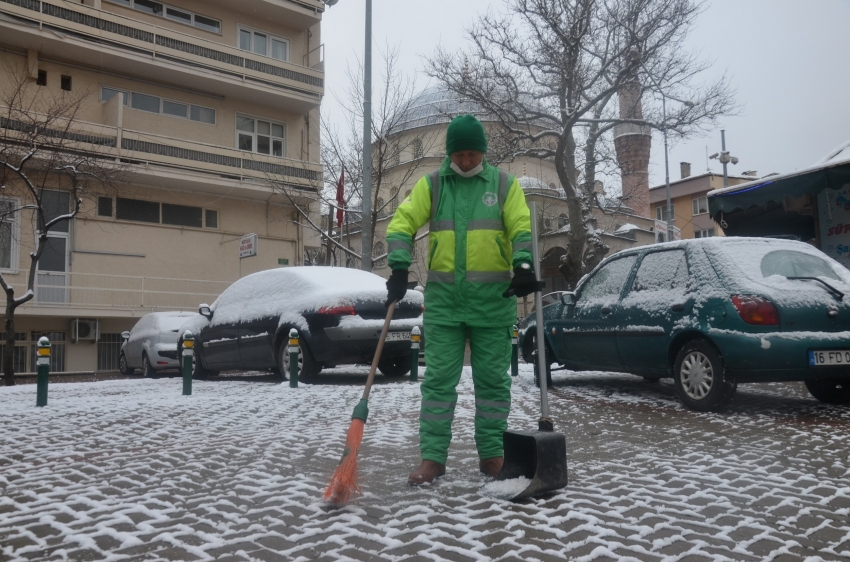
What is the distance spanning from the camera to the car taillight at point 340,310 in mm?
9125

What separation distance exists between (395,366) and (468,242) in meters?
6.50

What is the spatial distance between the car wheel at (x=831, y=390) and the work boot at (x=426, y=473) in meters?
4.68

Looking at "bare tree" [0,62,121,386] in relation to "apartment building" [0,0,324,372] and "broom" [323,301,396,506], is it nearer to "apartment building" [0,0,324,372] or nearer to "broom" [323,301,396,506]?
"apartment building" [0,0,324,372]

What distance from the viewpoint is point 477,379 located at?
407cm

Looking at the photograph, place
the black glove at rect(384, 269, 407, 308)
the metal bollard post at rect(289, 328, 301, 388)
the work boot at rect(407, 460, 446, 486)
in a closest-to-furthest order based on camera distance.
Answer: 1. the work boot at rect(407, 460, 446, 486)
2. the black glove at rect(384, 269, 407, 308)
3. the metal bollard post at rect(289, 328, 301, 388)

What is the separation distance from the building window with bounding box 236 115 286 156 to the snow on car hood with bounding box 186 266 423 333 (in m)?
15.3

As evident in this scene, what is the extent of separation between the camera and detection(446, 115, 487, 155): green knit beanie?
13.5ft

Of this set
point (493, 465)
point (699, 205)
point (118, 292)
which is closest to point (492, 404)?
point (493, 465)

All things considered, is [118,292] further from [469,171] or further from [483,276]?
[483,276]

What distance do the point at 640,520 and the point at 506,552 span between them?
735 millimetres

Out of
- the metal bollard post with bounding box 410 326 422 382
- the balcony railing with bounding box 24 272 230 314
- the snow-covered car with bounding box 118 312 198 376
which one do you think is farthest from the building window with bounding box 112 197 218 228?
the metal bollard post with bounding box 410 326 422 382

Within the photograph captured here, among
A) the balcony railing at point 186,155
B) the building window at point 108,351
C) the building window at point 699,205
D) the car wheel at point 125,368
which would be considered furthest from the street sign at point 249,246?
the building window at point 699,205

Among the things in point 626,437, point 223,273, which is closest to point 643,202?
point 223,273

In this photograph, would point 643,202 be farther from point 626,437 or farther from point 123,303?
point 626,437
